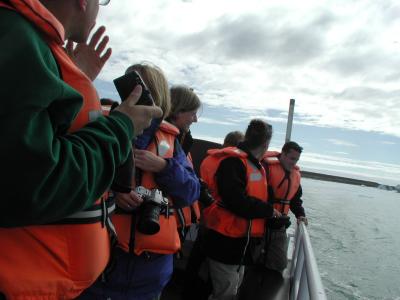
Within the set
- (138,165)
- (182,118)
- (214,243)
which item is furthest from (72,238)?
(214,243)

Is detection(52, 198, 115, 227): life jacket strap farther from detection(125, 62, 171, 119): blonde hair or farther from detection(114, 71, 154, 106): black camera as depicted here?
detection(125, 62, 171, 119): blonde hair

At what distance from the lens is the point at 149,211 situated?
5.08 ft

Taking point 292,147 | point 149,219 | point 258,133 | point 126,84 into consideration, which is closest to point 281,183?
point 292,147

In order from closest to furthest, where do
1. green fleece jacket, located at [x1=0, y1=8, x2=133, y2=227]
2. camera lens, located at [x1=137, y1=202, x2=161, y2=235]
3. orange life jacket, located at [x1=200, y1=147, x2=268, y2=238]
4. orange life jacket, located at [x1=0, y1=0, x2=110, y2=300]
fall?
green fleece jacket, located at [x1=0, y1=8, x2=133, y2=227], orange life jacket, located at [x1=0, y1=0, x2=110, y2=300], camera lens, located at [x1=137, y1=202, x2=161, y2=235], orange life jacket, located at [x1=200, y1=147, x2=268, y2=238]

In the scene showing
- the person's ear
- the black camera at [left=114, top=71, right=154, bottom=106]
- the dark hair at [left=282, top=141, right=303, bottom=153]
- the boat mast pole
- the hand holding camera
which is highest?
the boat mast pole

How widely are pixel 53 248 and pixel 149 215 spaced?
650 millimetres

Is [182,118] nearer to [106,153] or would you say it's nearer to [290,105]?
[106,153]

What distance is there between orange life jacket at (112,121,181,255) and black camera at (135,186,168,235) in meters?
0.06

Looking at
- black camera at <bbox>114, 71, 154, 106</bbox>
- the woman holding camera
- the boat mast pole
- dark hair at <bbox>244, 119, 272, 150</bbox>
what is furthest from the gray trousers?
the boat mast pole

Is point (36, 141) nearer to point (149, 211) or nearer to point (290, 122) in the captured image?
point (149, 211)

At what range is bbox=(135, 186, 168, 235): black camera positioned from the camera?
1536 millimetres

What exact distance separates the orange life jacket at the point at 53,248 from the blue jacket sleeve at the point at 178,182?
0.70 m

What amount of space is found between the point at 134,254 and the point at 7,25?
3.86 ft

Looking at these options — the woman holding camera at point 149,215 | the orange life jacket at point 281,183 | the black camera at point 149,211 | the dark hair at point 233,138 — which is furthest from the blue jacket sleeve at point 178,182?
the orange life jacket at point 281,183
